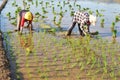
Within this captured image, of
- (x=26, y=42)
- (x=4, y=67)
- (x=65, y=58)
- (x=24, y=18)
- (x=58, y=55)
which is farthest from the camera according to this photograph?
(x=24, y=18)

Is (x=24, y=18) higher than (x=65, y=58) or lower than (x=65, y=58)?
higher

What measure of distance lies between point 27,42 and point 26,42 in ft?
0.11

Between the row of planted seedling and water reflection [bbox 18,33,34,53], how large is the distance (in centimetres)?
3

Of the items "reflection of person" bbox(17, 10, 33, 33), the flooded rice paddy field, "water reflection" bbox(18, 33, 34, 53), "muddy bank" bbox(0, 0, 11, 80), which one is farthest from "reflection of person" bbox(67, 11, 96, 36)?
"muddy bank" bbox(0, 0, 11, 80)

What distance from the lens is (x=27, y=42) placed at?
8.53 m

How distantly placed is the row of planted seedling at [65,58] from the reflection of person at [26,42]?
0.03m

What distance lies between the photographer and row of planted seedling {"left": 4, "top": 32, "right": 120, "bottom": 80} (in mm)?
6211

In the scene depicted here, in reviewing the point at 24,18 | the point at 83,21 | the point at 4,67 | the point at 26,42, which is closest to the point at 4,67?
the point at 4,67

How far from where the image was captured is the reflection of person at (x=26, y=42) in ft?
26.1

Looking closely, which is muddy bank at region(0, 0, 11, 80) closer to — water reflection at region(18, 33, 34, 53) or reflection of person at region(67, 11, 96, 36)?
water reflection at region(18, 33, 34, 53)

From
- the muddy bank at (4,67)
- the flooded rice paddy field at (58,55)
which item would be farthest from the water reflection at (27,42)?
the muddy bank at (4,67)

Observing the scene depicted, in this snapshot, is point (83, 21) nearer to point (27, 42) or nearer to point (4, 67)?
point (27, 42)

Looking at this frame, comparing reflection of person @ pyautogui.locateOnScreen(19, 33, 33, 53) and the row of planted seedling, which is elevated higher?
reflection of person @ pyautogui.locateOnScreen(19, 33, 33, 53)

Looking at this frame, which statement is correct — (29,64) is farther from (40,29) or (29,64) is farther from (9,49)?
(40,29)
